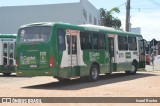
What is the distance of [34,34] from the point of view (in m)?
18.0

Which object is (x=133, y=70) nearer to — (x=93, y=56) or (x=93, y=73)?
(x=93, y=73)

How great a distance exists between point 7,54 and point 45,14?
71.9 ft

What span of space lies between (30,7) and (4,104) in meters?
36.9

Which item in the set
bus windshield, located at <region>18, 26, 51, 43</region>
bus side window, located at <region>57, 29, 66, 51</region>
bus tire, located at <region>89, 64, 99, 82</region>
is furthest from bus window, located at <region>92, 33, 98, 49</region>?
bus windshield, located at <region>18, 26, 51, 43</region>

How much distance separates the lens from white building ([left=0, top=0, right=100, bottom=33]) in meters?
45.8

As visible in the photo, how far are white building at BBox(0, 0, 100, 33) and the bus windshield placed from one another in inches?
1068

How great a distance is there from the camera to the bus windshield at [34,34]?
17.6 meters

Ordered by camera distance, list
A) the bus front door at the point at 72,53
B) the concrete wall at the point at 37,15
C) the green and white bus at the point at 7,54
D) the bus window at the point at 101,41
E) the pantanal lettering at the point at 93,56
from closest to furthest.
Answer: the bus front door at the point at 72,53, the pantanal lettering at the point at 93,56, the bus window at the point at 101,41, the green and white bus at the point at 7,54, the concrete wall at the point at 37,15

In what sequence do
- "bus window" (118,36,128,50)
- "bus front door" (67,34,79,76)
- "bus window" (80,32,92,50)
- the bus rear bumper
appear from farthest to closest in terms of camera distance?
"bus window" (118,36,128,50) < "bus window" (80,32,92,50) < "bus front door" (67,34,79,76) < the bus rear bumper

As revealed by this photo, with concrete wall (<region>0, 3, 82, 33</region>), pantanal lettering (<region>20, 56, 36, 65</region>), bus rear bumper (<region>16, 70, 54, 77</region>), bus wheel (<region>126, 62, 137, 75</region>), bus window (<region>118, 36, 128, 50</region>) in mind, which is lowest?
bus wheel (<region>126, 62, 137, 75</region>)

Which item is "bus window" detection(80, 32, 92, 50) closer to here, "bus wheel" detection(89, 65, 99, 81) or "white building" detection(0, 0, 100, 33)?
"bus wheel" detection(89, 65, 99, 81)

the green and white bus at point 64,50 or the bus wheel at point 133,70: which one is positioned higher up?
the green and white bus at point 64,50

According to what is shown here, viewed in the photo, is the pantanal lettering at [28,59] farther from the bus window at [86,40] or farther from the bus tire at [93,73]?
the bus tire at [93,73]

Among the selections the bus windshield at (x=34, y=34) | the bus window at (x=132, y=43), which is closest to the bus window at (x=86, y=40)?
the bus windshield at (x=34, y=34)
